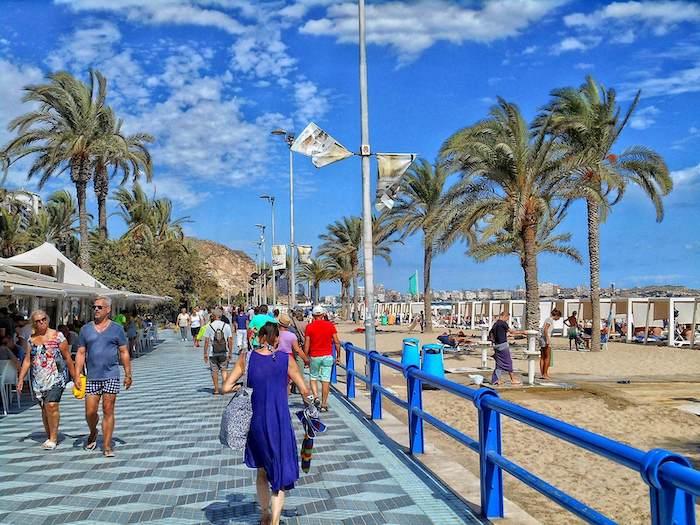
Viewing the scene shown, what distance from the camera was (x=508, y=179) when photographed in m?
22.9

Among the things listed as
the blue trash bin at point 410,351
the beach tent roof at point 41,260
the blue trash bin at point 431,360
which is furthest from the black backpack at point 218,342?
the beach tent roof at point 41,260

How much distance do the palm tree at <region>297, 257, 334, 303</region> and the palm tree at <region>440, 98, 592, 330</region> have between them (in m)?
36.1

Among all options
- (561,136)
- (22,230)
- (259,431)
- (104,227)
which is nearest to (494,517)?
(259,431)

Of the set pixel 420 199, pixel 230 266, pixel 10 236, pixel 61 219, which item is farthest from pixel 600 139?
pixel 230 266

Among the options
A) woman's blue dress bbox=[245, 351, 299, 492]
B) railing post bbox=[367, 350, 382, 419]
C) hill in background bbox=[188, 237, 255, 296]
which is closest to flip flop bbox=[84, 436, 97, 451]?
railing post bbox=[367, 350, 382, 419]

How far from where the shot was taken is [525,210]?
2300cm

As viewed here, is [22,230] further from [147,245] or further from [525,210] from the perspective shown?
[525,210]

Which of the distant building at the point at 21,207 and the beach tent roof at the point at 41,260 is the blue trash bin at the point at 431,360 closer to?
the beach tent roof at the point at 41,260

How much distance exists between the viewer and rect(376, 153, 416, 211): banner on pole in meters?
13.1

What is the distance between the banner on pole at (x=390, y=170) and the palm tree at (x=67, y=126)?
1571 centimetres

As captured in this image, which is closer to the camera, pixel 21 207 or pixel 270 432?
pixel 270 432

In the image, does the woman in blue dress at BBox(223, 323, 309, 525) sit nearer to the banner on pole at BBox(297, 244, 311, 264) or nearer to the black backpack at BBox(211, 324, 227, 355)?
the black backpack at BBox(211, 324, 227, 355)

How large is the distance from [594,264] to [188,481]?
2356cm

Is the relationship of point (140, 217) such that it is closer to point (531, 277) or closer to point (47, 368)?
point (531, 277)
